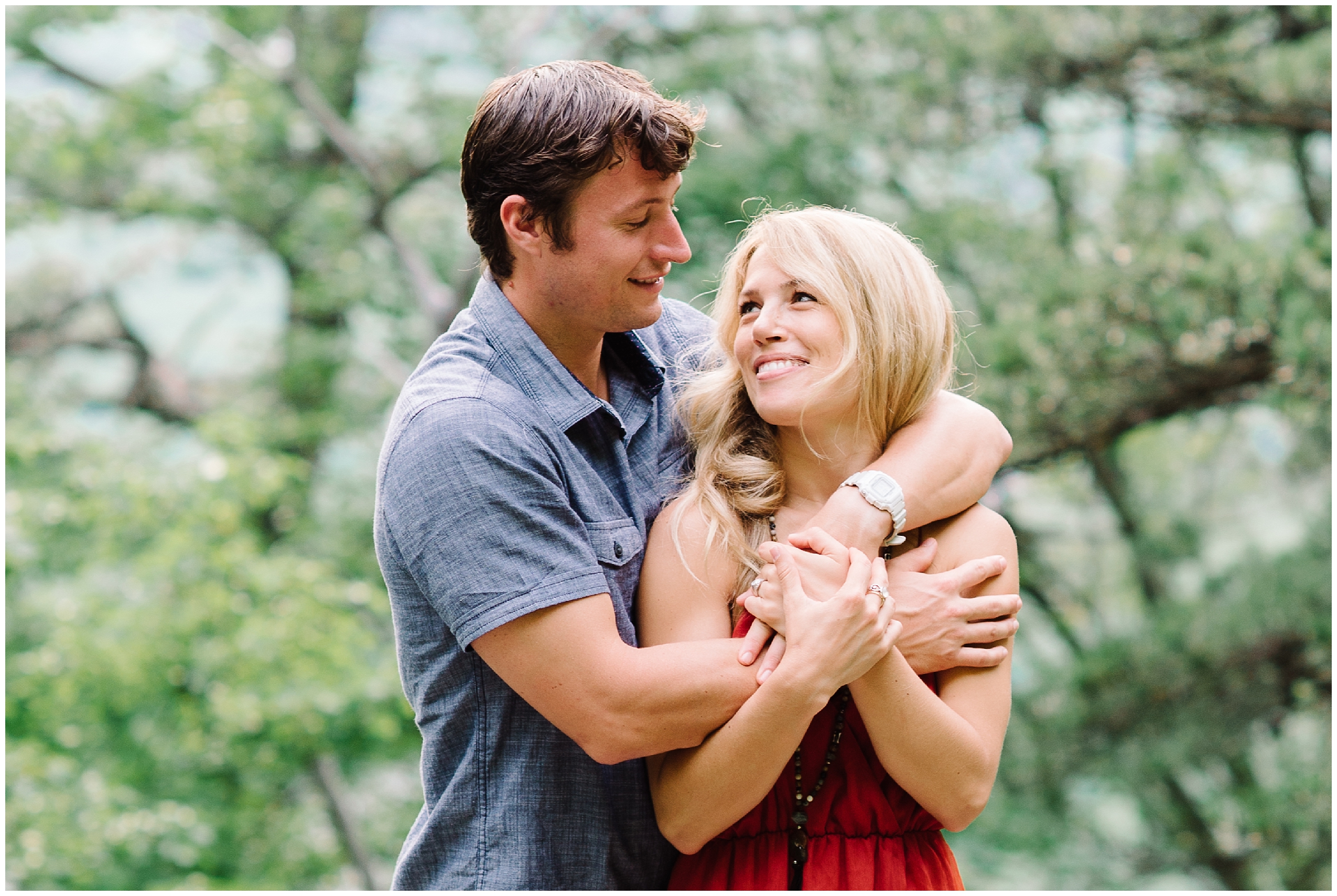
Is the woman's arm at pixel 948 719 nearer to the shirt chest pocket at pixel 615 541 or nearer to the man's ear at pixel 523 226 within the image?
the shirt chest pocket at pixel 615 541

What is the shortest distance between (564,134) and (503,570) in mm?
748

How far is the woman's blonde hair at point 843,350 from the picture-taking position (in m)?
1.92

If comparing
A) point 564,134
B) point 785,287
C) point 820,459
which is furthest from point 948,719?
point 564,134

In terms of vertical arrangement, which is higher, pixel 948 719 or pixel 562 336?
pixel 562 336

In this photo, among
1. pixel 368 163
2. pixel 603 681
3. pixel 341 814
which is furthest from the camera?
pixel 368 163

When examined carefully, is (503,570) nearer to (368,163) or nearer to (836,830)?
(836,830)

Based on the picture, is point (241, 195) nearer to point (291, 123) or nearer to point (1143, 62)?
point (291, 123)

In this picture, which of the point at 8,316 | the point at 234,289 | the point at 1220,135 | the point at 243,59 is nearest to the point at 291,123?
the point at 243,59

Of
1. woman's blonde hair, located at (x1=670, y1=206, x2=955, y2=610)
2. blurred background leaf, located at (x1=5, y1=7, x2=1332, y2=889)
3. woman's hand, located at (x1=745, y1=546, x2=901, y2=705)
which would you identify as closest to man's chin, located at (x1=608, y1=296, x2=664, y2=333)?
woman's blonde hair, located at (x1=670, y1=206, x2=955, y2=610)

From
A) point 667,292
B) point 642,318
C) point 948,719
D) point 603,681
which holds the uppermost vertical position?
point 642,318

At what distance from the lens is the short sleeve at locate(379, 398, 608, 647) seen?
5.55ft

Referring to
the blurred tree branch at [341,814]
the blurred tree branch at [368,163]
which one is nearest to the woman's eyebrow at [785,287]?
the blurred tree branch at [368,163]

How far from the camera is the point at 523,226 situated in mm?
2020

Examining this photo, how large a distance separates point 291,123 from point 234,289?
1515mm
